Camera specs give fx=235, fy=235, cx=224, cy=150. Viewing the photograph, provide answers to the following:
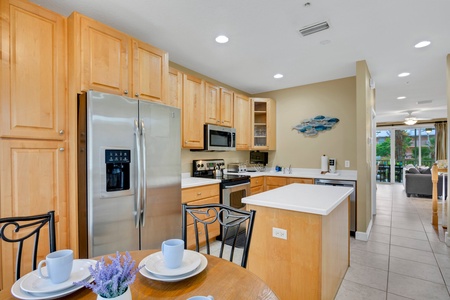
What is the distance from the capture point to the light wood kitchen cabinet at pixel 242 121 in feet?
14.5

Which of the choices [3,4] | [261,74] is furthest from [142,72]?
[261,74]

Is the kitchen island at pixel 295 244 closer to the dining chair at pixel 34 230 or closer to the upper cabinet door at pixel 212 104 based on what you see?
the dining chair at pixel 34 230

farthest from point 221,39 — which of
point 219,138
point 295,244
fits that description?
point 295,244

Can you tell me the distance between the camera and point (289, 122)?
4.85 metres

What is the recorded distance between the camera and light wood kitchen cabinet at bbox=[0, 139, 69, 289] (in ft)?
5.55

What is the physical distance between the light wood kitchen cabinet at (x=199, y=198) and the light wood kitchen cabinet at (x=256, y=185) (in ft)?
2.93

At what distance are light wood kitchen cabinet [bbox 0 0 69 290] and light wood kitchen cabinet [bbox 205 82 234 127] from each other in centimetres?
206

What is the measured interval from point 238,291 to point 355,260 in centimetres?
261

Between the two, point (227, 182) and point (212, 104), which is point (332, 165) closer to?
point (227, 182)

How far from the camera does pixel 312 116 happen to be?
455 centimetres

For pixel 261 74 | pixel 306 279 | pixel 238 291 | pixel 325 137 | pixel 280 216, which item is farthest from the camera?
pixel 325 137

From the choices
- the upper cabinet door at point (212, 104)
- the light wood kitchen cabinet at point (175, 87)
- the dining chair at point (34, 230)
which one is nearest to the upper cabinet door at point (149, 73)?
the light wood kitchen cabinet at point (175, 87)

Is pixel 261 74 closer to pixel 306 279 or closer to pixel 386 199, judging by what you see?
pixel 306 279

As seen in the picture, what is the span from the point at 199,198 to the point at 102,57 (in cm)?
190
